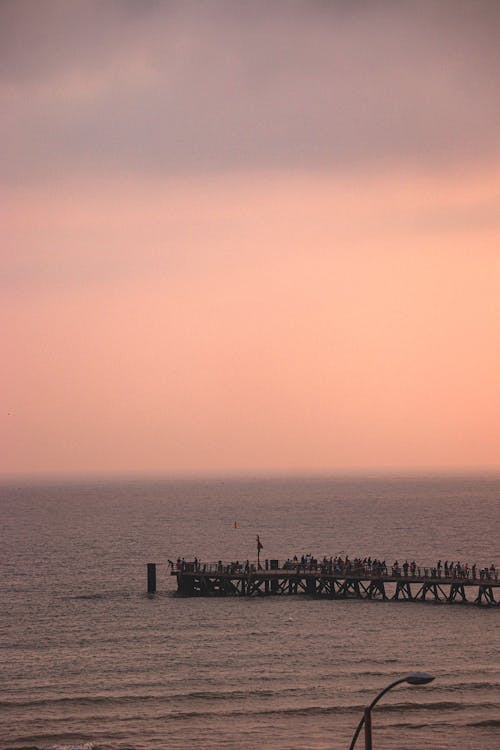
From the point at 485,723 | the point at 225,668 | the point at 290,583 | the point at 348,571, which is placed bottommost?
the point at 485,723

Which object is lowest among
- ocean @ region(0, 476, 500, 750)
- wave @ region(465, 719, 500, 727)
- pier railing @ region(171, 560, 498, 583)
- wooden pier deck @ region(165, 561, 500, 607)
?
wave @ region(465, 719, 500, 727)

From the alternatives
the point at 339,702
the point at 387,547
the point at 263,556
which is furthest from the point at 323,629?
the point at 387,547

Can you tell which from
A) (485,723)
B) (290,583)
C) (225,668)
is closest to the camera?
(485,723)

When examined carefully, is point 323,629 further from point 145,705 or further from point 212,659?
point 145,705

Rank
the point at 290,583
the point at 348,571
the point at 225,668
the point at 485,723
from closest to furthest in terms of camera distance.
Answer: the point at 485,723 → the point at 225,668 → the point at 348,571 → the point at 290,583

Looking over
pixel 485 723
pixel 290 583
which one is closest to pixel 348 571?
pixel 290 583

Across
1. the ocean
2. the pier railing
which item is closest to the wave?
the ocean

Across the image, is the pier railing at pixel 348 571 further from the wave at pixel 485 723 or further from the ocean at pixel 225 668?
the wave at pixel 485 723

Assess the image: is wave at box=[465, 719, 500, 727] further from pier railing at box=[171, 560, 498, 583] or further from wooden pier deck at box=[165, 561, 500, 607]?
wooden pier deck at box=[165, 561, 500, 607]

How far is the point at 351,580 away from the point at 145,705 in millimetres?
29292

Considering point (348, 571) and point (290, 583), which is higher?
point (348, 571)

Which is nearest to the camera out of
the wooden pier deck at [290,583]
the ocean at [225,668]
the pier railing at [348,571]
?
the ocean at [225,668]

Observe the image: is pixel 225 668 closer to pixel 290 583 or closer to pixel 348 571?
pixel 348 571

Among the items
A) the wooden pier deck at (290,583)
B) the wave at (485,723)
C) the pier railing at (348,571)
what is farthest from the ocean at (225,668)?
the pier railing at (348,571)
